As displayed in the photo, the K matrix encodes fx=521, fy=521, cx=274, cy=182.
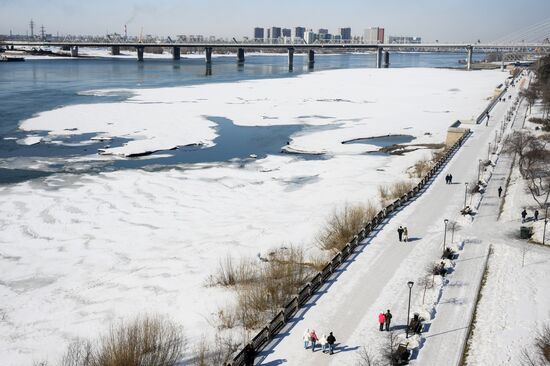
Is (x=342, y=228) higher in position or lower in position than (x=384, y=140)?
lower

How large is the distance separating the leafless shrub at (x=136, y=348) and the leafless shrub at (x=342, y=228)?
29.9 feet

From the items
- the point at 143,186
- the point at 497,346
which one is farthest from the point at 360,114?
the point at 497,346

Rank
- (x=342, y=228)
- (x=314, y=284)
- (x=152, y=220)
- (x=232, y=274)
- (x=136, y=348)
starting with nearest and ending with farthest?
1. (x=136, y=348)
2. (x=314, y=284)
3. (x=232, y=274)
4. (x=342, y=228)
5. (x=152, y=220)

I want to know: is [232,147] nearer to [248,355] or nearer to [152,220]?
[152,220]

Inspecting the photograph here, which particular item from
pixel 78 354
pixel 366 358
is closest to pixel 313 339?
pixel 366 358

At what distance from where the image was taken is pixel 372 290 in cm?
1906

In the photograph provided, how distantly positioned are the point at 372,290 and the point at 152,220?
45.8ft

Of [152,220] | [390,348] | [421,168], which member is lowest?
[390,348]

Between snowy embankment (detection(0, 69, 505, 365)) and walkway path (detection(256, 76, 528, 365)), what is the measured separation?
322 cm

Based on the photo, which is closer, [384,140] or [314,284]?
[314,284]

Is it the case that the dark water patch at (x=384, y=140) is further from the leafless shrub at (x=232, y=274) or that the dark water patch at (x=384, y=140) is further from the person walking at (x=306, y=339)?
the person walking at (x=306, y=339)

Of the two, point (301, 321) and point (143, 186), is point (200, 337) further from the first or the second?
point (143, 186)

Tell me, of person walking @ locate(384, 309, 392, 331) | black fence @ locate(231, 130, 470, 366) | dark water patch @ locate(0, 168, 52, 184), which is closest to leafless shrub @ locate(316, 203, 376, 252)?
black fence @ locate(231, 130, 470, 366)

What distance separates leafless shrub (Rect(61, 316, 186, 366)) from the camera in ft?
44.9
